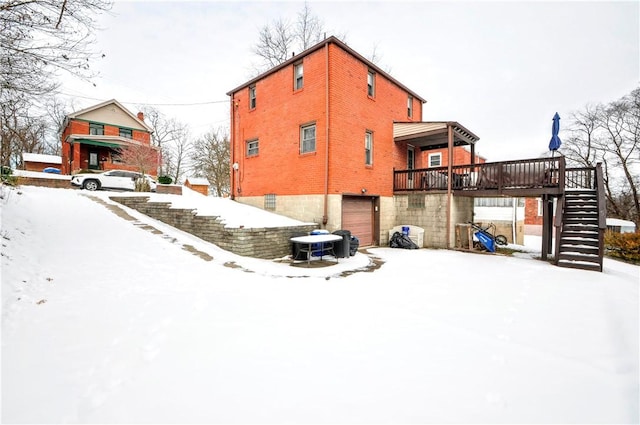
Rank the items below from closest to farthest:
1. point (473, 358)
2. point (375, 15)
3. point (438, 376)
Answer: point (438, 376)
point (473, 358)
point (375, 15)

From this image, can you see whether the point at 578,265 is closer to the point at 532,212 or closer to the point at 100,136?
the point at 532,212

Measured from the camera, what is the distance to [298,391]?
2.37 metres

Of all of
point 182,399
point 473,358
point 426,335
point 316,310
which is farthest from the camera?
point 316,310

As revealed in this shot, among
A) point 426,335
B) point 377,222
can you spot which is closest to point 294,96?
point 377,222

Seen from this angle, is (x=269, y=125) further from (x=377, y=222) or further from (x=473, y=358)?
(x=473, y=358)

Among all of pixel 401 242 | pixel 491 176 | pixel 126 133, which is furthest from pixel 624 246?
pixel 126 133

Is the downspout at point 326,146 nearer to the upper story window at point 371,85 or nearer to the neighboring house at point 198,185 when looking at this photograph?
the upper story window at point 371,85

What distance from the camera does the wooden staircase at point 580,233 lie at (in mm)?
8117

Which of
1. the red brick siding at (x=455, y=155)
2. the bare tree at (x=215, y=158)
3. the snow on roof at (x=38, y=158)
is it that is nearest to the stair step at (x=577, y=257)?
the red brick siding at (x=455, y=155)

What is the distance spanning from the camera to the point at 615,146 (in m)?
20.4

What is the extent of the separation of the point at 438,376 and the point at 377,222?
10.0 m

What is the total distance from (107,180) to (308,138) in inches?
537

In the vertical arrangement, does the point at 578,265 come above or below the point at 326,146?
below

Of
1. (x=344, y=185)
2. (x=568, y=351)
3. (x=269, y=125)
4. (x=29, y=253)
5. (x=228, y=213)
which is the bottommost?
(x=568, y=351)
